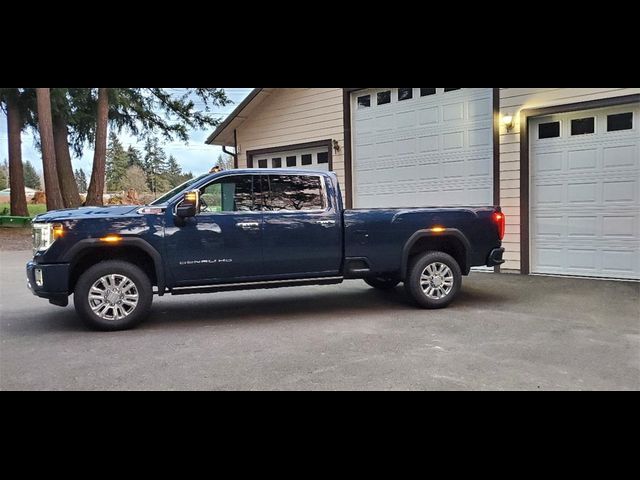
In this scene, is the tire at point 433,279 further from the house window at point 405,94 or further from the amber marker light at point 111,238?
the house window at point 405,94

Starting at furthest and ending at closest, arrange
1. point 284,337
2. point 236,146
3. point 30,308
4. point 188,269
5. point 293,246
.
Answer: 1. point 236,146
2. point 30,308
3. point 293,246
4. point 188,269
5. point 284,337

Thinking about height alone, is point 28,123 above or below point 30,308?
above

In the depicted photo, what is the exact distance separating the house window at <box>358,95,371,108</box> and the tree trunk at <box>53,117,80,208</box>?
14.1 meters

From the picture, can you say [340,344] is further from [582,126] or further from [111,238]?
[582,126]

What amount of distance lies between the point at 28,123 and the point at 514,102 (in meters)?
20.0

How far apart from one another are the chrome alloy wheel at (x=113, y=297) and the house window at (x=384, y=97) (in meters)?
7.33

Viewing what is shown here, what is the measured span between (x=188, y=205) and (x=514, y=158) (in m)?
6.43

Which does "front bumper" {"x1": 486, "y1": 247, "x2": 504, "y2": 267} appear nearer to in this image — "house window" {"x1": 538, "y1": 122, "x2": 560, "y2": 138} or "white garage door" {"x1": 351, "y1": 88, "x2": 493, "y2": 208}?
"white garage door" {"x1": 351, "y1": 88, "x2": 493, "y2": 208}

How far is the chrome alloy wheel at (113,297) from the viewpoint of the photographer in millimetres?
5738

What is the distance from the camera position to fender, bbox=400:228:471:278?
677 cm

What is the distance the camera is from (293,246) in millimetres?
6410

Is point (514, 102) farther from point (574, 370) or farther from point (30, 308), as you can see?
point (30, 308)

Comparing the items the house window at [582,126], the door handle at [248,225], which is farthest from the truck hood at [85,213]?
the house window at [582,126]
